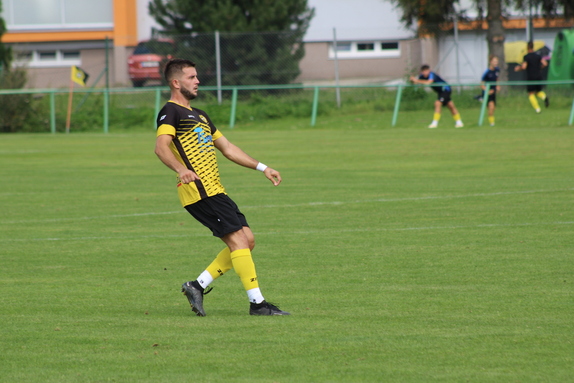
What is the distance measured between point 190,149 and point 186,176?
0.37m

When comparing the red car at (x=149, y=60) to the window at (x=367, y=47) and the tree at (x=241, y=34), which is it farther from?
the window at (x=367, y=47)

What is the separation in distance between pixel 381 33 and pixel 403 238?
2906cm

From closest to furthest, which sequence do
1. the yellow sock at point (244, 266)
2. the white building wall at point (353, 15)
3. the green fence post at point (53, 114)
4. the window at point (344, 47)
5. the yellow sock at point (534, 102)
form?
the yellow sock at point (244, 266), the yellow sock at point (534, 102), the green fence post at point (53, 114), the window at point (344, 47), the white building wall at point (353, 15)

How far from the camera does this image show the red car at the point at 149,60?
107 ft

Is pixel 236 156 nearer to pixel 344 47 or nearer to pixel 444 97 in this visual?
pixel 444 97

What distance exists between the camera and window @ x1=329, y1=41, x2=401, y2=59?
36812 millimetres

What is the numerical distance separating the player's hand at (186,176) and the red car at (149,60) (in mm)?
25030

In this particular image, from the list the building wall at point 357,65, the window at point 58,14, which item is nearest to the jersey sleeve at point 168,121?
the building wall at point 357,65

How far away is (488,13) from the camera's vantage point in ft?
106

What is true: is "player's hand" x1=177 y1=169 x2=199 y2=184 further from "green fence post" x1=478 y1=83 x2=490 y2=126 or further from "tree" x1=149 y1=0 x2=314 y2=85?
"tree" x1=149 y1=0 x2=314 y2=85

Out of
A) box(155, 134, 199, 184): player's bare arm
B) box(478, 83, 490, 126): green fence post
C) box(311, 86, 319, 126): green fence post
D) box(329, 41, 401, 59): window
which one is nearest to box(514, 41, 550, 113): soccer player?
box(478, 83, 490, 126): green fence post

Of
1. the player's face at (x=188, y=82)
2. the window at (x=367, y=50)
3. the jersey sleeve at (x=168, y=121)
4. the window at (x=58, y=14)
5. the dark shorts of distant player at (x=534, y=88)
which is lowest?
the dark shorts of distant player at (x=534, y=88)

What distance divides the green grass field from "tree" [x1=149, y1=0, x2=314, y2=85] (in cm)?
1347

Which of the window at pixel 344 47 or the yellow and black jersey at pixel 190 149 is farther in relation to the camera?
the window at pixel 344 47
